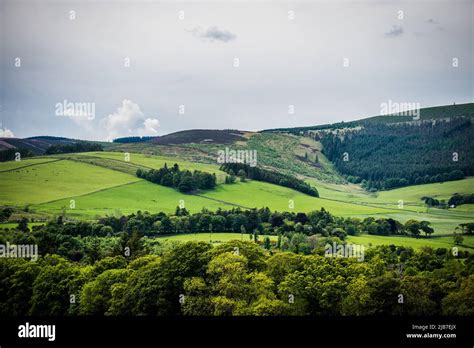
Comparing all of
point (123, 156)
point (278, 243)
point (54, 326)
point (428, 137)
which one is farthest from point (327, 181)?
point (54, 326)

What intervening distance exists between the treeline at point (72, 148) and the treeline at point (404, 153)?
49.4 m

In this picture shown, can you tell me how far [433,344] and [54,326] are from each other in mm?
23435

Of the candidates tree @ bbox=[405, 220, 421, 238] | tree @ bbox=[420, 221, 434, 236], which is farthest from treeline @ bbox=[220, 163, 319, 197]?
tree @ bbox=[420, 221, 434, 236]

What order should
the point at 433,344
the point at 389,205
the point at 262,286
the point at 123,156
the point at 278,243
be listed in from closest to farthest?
1. the point at 433,344
2. the point at 262,286
3. the point at 278,243
4. the point at 389,205
5. the point at 123,156

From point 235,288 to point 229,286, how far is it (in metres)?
0.52

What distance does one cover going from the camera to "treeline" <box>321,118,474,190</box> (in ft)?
360

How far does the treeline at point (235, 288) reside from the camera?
41875 millimetres

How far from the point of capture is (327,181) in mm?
128875

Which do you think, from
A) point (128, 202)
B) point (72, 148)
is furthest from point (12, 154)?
point (128, 202)

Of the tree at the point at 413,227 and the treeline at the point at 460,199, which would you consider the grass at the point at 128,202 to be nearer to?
the tree at the point at 413,227

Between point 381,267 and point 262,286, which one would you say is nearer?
point 262,286

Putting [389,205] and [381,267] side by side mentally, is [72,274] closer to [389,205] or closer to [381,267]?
[381,267]

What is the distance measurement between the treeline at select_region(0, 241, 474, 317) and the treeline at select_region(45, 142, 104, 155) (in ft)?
196
